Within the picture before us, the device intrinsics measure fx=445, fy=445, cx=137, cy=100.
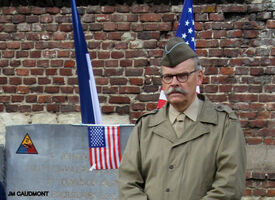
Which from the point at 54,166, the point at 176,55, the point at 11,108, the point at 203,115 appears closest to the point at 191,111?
the point at 203,115

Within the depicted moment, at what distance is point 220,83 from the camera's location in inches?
172

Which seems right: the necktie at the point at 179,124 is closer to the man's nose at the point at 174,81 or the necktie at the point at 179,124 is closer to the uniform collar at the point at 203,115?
the uniform collar at the point at 203,115

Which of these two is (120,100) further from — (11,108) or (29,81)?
(11,108)

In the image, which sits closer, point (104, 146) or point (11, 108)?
point (104, 146)

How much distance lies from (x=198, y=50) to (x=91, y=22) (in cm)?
110

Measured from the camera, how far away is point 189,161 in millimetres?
2230

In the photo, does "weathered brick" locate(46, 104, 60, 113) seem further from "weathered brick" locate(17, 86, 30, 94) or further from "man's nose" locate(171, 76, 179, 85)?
"man's nose" locate(171, 76, 179, 85)

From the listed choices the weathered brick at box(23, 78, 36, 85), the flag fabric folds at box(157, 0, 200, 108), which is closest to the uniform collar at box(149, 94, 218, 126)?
the flag fabric folds at box(157, 0, 200, 108)

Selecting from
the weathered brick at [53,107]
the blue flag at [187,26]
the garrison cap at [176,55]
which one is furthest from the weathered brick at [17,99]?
the garrison cap at [176,55]

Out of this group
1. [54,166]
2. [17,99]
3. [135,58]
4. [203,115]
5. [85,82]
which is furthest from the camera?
[17,99]

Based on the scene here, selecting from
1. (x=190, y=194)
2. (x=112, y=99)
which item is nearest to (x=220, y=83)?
(x=112, y=99)

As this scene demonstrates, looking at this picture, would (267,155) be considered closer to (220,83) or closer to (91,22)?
(220,83)

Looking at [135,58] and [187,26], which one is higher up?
[187,26]

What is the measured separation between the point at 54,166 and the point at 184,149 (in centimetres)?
195
